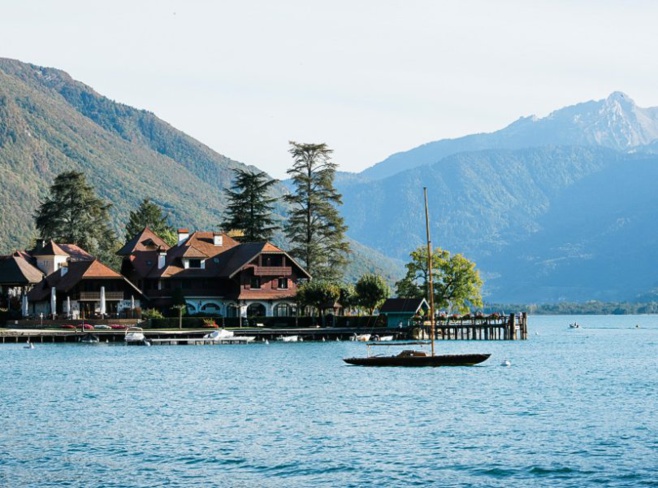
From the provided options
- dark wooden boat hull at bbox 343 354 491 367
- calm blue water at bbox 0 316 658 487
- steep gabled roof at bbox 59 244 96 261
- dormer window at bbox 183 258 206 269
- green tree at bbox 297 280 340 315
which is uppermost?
steep gabled roof at bbox 59 244 96 261

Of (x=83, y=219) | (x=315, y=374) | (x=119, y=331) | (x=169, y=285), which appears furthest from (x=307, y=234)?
(x=315, y=374)

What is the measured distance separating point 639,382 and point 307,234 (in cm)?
6121

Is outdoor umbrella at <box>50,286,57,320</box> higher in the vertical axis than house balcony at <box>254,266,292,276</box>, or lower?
lower

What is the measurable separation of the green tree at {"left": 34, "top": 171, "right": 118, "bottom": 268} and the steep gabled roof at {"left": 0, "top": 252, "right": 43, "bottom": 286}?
15464 mm

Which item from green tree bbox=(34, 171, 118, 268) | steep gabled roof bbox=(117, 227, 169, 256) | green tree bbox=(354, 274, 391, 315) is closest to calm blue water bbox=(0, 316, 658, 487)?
green tree bbox=(354, 274, 391, 315)

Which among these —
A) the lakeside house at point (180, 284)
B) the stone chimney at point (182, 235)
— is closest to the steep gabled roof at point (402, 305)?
the lakeside house at point (180, 284)

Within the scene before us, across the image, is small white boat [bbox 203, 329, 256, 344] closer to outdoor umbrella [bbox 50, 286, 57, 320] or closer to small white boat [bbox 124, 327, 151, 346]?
small white boat [bbox 124, 327, 151, 346]

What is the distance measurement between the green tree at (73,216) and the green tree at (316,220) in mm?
34803

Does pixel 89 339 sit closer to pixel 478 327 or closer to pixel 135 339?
pixel 135 339

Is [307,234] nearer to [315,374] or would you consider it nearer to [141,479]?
[315,374]

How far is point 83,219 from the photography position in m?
157

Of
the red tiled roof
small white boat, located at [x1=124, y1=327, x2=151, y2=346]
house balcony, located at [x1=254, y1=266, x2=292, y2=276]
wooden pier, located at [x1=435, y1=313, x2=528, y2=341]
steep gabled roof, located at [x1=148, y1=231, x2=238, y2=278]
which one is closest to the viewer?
small white boat, located at [x1=124, y1=327, x2=151, y2=346]

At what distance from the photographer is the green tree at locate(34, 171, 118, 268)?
6112 inches

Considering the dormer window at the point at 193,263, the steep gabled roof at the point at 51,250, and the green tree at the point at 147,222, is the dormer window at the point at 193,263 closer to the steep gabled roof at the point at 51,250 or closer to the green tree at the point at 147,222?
the steep gabled roof at the point at 51,250
